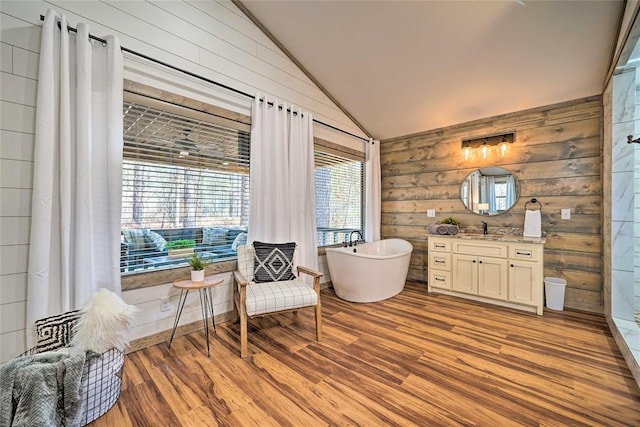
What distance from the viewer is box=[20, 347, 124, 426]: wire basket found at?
4.85 feet

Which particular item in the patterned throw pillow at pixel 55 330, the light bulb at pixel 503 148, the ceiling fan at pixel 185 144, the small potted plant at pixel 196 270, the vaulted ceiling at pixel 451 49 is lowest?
the patterned throw pillow at pixel 55 330

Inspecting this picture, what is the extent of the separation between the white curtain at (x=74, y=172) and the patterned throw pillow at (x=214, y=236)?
0.78m

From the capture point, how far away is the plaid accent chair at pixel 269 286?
2211mm

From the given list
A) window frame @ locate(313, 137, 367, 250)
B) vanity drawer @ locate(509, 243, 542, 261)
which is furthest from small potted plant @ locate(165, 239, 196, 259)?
vanity drawer @ locate(509, 243, 542, 261)

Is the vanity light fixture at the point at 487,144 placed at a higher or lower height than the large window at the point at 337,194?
higher

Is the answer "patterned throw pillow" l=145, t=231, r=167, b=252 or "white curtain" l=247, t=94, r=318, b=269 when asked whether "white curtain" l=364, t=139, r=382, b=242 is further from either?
"patterned throw pillow" l=145, t=231, r=167, b=252

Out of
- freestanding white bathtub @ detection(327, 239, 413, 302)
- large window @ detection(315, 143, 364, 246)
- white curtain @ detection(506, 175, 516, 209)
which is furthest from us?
large window @ detection(315, 143, 364, 246)

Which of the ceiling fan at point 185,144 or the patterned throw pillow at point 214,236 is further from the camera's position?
the patterned throw pillow at point 214,236

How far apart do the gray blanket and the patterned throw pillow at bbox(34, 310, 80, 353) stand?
8.8 inches

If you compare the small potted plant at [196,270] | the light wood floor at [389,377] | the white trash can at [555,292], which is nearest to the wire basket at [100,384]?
the light wood floor at [389,377]

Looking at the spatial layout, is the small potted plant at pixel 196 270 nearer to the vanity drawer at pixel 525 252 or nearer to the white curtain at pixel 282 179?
the white curtain at pixel 282 179

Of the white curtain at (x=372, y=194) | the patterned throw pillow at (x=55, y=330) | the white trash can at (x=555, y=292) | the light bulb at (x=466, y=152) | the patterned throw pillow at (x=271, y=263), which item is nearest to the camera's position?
the patterned throw pillow at (x=55, y=330)

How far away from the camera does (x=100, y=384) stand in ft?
5.03

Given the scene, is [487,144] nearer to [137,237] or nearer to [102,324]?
[137,237]
